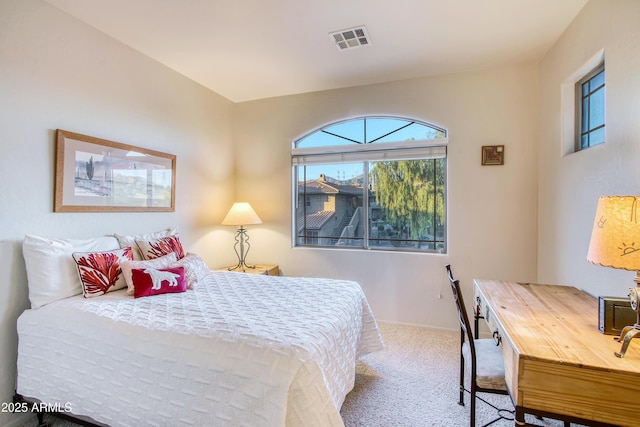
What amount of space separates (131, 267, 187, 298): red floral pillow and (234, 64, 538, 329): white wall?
1717 mm

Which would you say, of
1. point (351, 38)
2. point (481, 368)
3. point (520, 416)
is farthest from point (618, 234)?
→ point (351, 38)

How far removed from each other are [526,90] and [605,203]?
2240mm

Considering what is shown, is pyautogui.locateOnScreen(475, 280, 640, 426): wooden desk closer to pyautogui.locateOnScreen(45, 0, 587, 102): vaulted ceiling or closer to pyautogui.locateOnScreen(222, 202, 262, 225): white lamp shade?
pyautogui.locateOnScreen(45, 0, 587, 102): vaulted ceiling

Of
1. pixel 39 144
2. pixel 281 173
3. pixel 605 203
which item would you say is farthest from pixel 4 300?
pixel 605 203

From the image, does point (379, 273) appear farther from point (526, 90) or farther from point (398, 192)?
point (526, 90)

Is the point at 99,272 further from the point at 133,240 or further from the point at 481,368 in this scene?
the point at 481,368

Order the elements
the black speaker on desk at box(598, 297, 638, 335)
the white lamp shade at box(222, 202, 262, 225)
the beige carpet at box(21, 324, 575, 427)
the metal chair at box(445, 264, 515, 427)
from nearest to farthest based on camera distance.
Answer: the black speaker on desk at box(598, 297, 638, 335) → the metal chair at box(445, 264, 515, 427) → the beige carpet at box(21, 324, 575, 427) → the white lamp shade at box(222, 202, 262, 225)

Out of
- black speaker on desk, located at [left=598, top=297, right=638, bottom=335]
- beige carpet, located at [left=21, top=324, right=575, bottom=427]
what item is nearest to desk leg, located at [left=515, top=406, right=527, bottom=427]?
black speaker on desk, located at [left=598, top=297, right=638, bottom=335]

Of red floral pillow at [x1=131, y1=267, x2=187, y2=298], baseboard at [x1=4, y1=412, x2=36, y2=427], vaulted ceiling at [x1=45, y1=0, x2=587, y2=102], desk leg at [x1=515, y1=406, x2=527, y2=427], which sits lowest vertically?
baseboard at [x1=4, y1=412, x2=36, y2=427]

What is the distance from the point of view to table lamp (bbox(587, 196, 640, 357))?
43.8 inches

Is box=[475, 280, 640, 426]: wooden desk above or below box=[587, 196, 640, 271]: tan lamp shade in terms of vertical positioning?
below

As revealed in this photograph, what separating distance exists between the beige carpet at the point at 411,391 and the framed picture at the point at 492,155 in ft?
5.91

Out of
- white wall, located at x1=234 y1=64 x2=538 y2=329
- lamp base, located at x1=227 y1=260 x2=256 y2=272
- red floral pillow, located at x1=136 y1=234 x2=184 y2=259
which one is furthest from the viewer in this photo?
lamp base, located at x1=227 y1=260 x2=256 y2=272

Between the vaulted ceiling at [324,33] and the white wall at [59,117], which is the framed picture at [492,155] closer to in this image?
the vaulted ceiling at [324,33]
